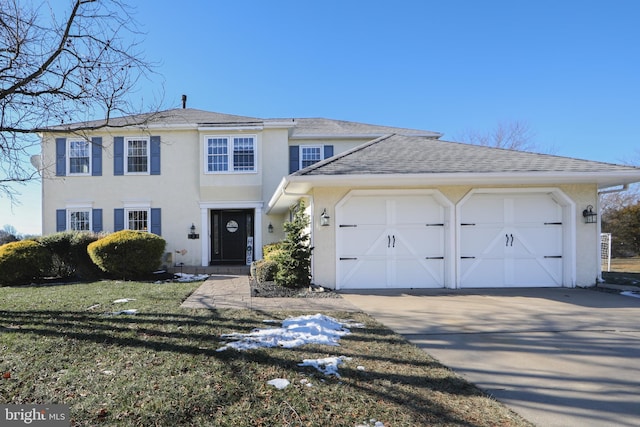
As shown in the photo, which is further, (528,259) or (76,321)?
(528,259)

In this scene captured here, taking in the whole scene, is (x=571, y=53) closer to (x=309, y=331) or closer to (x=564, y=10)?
(x=564, y=10)

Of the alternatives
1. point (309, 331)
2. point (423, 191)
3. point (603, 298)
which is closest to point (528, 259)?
point (603, 298)

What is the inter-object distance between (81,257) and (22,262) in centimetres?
137

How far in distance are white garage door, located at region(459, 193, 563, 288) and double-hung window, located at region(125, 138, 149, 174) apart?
1165 centimetres

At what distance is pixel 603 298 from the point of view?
6637 mm

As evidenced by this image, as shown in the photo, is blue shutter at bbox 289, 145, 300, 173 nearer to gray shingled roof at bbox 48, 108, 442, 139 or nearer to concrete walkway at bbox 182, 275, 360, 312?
gray shingled roof at bbox 48, 108, 442, 139

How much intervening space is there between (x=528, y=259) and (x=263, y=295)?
252 inches

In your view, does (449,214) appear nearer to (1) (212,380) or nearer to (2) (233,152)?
(1) (212,380)

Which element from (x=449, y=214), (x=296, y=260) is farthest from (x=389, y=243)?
(x=296, y=260)

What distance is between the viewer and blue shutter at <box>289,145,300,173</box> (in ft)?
43.6

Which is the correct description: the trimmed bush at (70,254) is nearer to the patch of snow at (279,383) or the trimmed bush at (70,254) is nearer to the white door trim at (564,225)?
the patch of snow at (279,383)

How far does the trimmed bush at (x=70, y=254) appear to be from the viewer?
33.2 feet

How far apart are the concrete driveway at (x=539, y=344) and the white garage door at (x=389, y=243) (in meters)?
0.73

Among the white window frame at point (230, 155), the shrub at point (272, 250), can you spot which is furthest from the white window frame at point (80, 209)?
the shrub at point (272, 250)
